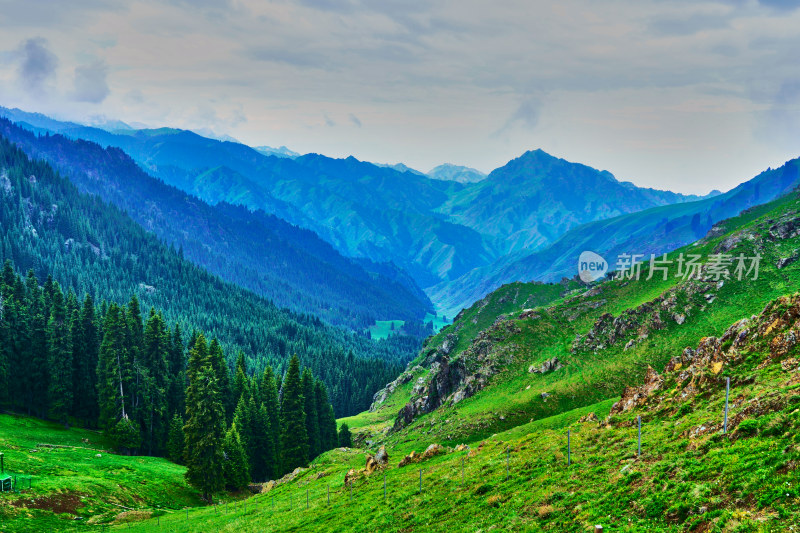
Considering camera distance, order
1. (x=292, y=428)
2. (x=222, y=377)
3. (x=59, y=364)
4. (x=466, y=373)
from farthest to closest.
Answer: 1. (x=222, y=377)
2. (x=466, y=373)
3. (x=292, y=428)
4. (x=59, y=364)

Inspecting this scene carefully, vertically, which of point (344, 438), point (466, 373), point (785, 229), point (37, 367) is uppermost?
point (785, 229)

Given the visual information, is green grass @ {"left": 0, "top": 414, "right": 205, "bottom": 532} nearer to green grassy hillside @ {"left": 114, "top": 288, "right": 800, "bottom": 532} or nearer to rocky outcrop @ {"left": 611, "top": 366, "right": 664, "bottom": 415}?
green grassy hillside @ {"left": 114, "top": 288, "right": 800, "bottom": 532}

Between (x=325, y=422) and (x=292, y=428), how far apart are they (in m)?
19.3

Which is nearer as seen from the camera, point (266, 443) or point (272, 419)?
point (266, 443)

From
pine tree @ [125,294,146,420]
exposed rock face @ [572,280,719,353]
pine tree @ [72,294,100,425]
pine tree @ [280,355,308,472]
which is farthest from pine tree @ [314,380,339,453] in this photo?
exposed rock face @ [572,280,719,353]

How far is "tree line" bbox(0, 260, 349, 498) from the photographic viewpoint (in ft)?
292

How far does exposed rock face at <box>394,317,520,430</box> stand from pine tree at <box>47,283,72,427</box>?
218 ft

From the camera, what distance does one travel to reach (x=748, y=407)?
84.5 ft

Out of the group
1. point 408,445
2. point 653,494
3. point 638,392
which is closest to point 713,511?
point 653,494

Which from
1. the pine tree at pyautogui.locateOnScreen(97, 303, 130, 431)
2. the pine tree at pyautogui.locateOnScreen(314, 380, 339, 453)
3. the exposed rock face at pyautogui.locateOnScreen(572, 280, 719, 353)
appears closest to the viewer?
the exposed rock face at pyautogui.locateOnScreen(572, 280, 719, 353)

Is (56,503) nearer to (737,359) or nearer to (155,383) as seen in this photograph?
(155,383)

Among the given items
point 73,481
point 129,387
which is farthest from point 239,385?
point 73,481

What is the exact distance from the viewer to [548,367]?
8925cm

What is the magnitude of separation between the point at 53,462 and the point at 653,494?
74571mm
